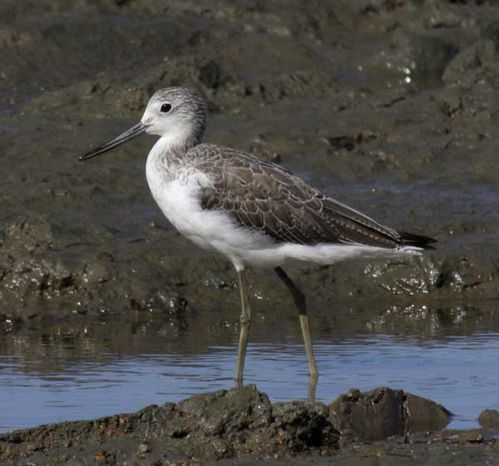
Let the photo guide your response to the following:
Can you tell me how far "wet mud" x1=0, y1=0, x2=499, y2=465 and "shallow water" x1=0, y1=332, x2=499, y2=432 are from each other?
36 centimetres

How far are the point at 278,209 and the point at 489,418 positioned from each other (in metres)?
2.49

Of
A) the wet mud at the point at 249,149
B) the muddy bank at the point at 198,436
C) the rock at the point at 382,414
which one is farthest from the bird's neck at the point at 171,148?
the muddy bank at the point at 198,436

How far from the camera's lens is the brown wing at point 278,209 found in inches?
376

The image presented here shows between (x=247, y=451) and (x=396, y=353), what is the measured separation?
3.08 meters

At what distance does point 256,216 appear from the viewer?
9.60 metres

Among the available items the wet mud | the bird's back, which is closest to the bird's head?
the bird's back

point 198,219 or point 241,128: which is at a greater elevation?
point 241,128

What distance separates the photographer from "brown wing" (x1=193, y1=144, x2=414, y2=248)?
31.3 ft

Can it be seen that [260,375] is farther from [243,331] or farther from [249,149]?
[249,149]

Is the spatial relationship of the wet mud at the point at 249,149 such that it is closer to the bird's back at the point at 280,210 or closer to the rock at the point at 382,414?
the rock at the point at 382,414

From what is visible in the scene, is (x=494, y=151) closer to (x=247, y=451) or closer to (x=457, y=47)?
(x=457, y=47)

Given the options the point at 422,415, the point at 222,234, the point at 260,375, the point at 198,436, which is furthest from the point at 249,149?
the point at 198,436

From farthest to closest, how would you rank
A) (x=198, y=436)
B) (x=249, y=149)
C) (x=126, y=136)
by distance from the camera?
1. (x=249, y=149)
2. (x=126, y=136)
3. (x=198, y=436)

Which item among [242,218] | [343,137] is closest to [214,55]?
[343,137]
